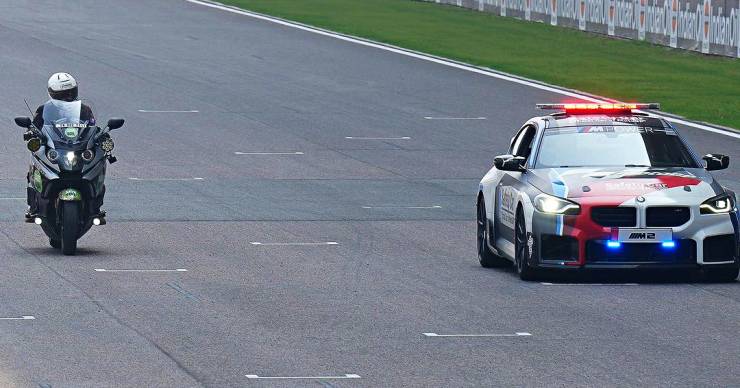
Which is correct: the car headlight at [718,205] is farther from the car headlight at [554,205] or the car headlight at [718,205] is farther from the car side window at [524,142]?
the car side window at [524,142]

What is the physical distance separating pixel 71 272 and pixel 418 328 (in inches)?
174

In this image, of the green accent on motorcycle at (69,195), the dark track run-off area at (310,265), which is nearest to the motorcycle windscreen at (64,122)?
the green accent on motorcycle at (69,195)

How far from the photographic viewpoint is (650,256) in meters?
16.1

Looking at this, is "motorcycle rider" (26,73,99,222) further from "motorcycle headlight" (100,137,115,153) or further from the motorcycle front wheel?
the motorcycle front wheel

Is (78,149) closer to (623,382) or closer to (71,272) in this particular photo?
(71,272)

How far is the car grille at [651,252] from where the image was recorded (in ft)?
52.6

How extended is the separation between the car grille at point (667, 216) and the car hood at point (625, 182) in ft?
0.37

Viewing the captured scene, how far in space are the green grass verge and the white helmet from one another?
51.0 feet

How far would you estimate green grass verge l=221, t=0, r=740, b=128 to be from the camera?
119 ft

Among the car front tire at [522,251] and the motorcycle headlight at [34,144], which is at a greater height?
the motorcycle headlight at [34,144]

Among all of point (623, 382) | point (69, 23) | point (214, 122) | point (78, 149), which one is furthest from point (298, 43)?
point (623, 382)

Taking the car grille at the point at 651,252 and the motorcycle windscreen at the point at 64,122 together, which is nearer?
the car grille at the point at 651,252

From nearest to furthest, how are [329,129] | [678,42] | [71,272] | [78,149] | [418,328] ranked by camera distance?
[418,328], [71,272], [78,149], [329,129], [678,42]

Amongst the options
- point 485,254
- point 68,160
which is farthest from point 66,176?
point 485,254
